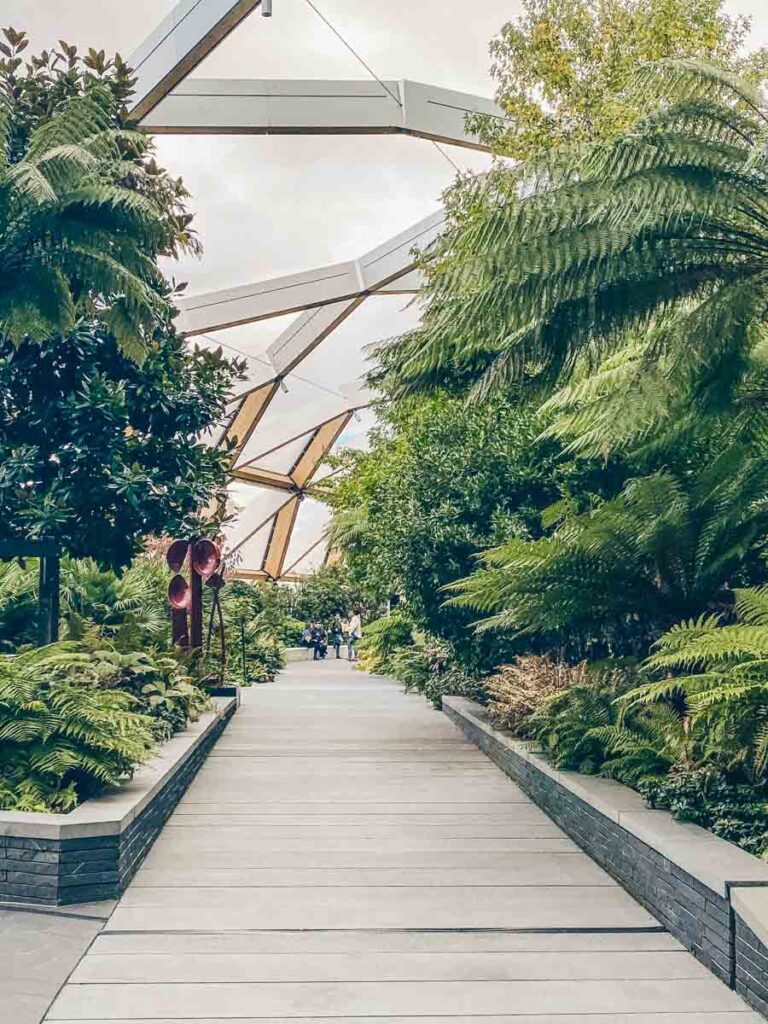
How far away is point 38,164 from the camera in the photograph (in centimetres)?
436

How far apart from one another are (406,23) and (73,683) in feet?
31.6

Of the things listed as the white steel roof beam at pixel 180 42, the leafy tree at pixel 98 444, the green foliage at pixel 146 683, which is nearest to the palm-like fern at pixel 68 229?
the leafy tree at pixel 98 444

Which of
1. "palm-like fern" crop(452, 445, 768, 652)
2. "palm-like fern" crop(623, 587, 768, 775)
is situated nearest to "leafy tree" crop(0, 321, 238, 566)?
"palm-like fern" crop(452, 445, 768, 652)

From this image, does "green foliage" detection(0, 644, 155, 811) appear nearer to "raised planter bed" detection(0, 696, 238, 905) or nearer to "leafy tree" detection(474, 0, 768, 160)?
"raised planter bed" detection(0, 696, 238, 905)

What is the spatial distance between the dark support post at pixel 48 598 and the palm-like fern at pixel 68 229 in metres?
1.79

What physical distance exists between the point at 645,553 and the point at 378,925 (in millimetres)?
2575

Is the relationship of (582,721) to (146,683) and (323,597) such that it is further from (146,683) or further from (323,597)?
(323,597)

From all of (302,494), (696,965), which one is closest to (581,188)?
(696,965)

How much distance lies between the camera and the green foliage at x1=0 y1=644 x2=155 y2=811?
3.93 meters

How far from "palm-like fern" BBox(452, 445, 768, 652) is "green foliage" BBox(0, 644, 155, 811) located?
2063 mm

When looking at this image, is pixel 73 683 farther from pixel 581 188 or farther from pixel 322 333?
pixel 322 333

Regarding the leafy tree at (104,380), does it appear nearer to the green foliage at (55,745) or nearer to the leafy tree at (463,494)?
the leafy tree at (463,494)

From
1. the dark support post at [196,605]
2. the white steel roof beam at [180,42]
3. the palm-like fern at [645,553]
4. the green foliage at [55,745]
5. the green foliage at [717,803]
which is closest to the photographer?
the green foliage at [717,803]

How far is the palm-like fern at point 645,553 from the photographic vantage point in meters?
5.12
